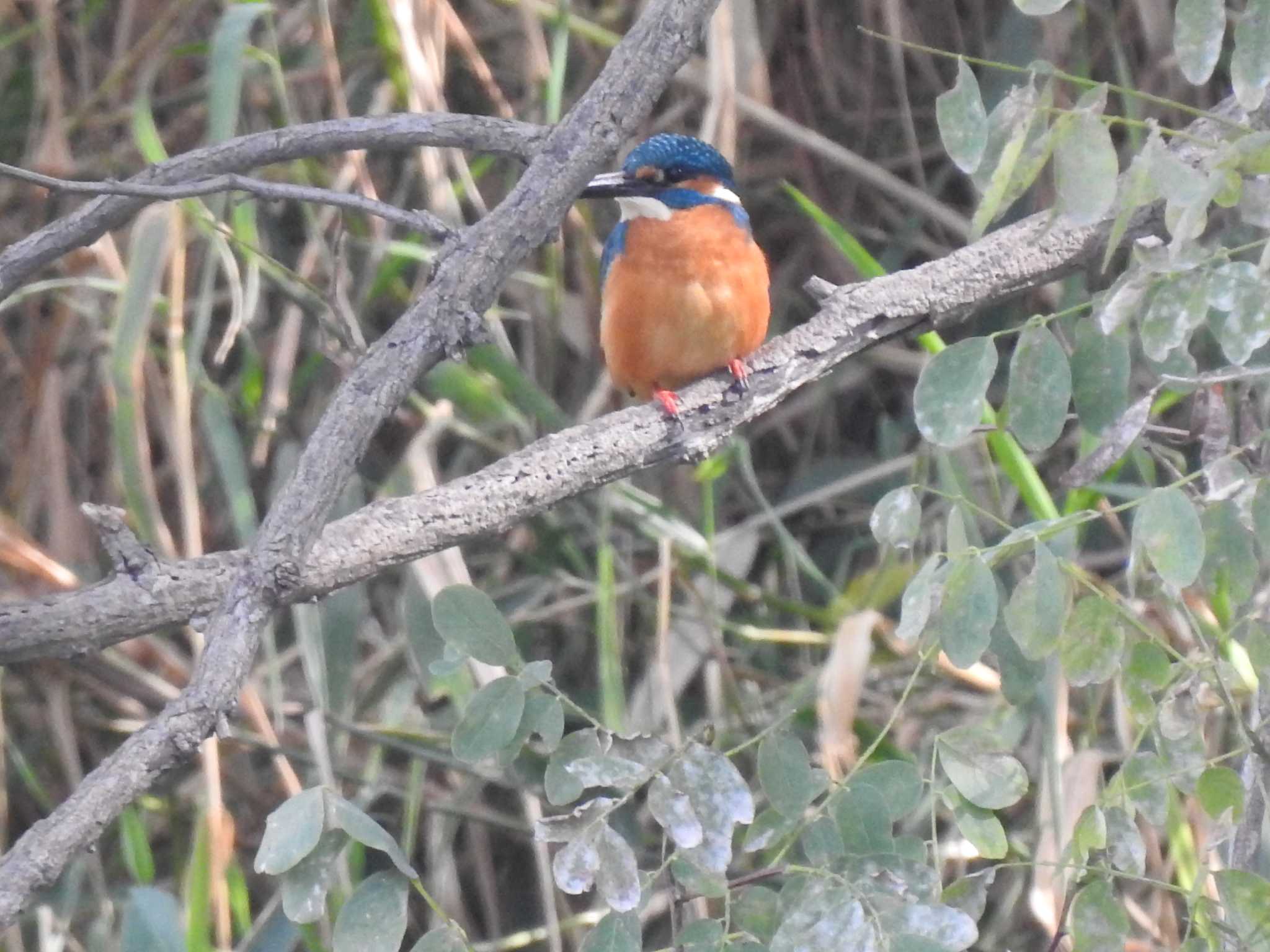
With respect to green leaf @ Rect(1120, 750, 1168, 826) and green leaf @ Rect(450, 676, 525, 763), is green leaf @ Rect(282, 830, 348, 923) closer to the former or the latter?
Answer: green leaf @ Rect(450, 676, 525, 763)

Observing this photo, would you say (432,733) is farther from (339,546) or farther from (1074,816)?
(339,546)

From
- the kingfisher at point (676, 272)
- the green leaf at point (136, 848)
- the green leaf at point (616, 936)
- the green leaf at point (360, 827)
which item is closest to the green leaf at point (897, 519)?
the green leaf at point (616, 936)

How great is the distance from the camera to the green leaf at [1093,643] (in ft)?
4.34

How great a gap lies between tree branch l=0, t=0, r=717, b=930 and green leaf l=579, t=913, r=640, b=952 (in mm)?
359

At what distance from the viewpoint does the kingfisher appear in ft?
8.27

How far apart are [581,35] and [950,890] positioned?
2099 mm

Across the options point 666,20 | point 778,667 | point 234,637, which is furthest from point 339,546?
point 778,667

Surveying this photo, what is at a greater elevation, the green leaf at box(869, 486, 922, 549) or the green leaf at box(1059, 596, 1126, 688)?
the green leaf at box(869, 486, 922, 549)

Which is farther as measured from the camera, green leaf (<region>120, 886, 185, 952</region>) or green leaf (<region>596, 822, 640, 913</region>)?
green leaf (<region>120, 886, 185, 952</region>)

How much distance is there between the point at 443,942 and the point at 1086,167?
0.82 metres

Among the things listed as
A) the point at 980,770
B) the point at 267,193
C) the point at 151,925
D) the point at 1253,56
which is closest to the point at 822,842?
the point at 980,770

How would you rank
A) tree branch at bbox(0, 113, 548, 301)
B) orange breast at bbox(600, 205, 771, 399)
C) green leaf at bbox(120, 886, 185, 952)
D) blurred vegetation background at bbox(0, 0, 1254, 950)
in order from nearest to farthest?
tree branch at bbox(0, 113, 548, 301)
green leaf at bbox(120, 886, 185, 952)
orange breast at bbox(600, 205, 771, 399)
blurred vegetation background at bbox(0, 0, 1254, 950)

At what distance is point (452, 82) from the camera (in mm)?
3389

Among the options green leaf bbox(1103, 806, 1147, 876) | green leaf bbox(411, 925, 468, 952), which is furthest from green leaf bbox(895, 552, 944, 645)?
green leaf bbox(411, 925, 468, 952)
